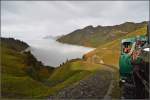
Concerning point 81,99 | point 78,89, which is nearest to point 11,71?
point 78,89

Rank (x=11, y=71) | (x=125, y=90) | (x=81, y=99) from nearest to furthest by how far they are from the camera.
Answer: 1. (x=125, y=90)
2. (x=81, y=99)
3. (x=11, y=71)

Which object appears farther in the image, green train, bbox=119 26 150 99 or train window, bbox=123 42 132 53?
train window, bbox=123 42 132 53

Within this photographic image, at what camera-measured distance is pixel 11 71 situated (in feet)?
300

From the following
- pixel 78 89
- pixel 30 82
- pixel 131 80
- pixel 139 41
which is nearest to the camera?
pixel 139 41

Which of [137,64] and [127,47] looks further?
[127,47]

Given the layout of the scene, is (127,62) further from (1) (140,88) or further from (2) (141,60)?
(2) (141,60)

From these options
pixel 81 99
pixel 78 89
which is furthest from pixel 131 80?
pixel 78 89

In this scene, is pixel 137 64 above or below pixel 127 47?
below

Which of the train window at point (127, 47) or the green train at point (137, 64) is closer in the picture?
the green train at point (137, 64)

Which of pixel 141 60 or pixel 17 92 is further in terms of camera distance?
pixel 17 92

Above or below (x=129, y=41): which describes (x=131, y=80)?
below

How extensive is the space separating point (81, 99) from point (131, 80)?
33.0 ft

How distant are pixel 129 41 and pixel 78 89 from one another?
19925mm

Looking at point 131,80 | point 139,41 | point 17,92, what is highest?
point 139,41
